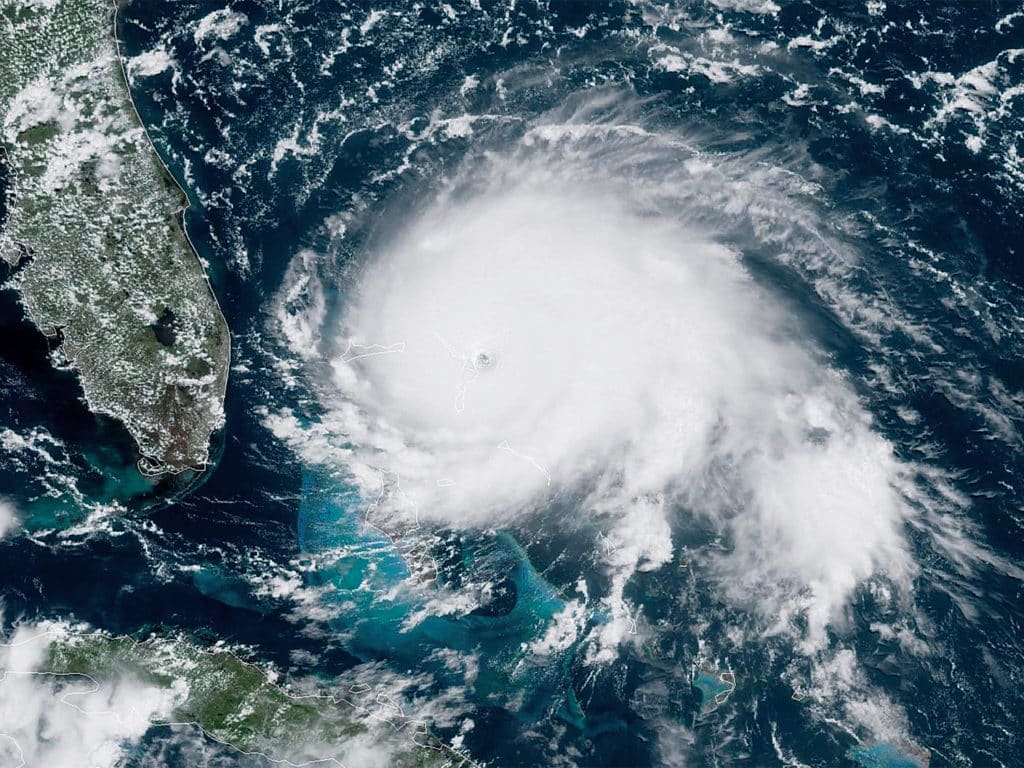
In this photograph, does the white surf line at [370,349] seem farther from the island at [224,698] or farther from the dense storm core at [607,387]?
the island at [224,698]

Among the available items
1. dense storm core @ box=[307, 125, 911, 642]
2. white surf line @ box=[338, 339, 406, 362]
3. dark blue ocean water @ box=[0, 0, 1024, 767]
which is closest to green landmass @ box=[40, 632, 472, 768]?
dark blue ocean water @ box=[0, 0, 1024, 767]

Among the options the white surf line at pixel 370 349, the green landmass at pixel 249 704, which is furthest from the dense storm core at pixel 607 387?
the green landmass at pixel 249 704

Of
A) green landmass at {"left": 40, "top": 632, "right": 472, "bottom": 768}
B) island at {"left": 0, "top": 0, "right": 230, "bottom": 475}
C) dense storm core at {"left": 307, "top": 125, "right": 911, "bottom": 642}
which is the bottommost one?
green landmass at {"left": 40, "top": 632, "right": 472, "bottom": 768}

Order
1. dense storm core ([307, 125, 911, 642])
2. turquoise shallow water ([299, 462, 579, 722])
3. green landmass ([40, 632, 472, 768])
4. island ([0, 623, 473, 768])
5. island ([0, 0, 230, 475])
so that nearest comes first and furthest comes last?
island ([0, 0, 230, 475]), dense storm core ([307, 125, 911, 642]), island ([0, 623, 473, 768]), green landmass ([40, 632, 472, 768]), turquoise shallow water ([299, 462, 579, 722])

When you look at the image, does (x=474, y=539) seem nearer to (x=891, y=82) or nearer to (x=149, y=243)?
(x=149, y=243)

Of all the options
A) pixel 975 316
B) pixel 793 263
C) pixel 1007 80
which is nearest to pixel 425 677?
pixel 793 263

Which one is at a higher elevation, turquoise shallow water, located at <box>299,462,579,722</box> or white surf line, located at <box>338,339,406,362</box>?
white surf line, located at <box>338,339,406,362</box>

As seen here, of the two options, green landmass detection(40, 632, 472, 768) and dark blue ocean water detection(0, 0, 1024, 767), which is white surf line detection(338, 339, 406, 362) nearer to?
dark blue ocean water detection(0, 0, 1024, 767)

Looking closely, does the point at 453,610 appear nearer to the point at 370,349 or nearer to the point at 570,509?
the point at 570,509
